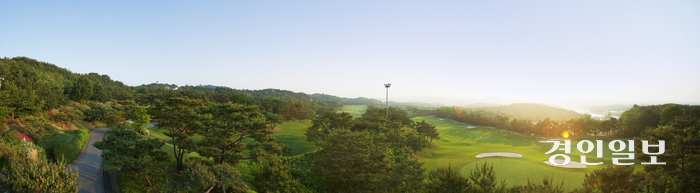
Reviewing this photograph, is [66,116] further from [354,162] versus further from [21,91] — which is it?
[354,162]

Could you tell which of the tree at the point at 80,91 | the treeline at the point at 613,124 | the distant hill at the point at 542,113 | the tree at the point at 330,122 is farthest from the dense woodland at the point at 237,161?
the distant hill at the point at 542,113

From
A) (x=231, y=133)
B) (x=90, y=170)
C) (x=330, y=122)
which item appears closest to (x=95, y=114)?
(x=90, y=170)

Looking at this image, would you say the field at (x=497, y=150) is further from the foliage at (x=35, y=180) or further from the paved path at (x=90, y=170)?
the foliage at (x=35, y=180)

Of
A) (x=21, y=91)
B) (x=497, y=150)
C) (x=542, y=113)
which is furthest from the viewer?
(x=542, y=113)

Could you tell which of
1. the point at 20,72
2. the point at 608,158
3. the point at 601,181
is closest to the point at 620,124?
the point at 608,158

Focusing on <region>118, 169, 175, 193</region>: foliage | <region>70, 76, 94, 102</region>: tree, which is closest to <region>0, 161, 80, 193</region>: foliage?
<region>118, 169, 175, 193</region>: foliage

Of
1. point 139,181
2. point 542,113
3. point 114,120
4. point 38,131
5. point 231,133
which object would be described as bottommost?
point 542,113

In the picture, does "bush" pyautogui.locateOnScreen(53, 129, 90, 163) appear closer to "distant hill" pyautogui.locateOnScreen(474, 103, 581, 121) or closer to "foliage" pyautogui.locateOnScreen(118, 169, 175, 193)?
"foliage" pyautogui.locateOnScreen(118, 169, 175, 193)
